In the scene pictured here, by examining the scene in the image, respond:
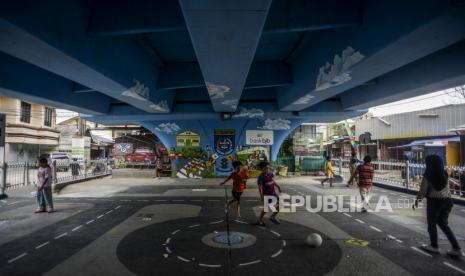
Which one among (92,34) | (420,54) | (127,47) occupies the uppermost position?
(127,47)

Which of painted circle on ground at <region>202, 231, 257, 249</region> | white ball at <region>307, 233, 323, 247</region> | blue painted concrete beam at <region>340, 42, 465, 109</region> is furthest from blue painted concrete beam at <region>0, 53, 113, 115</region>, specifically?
blue painted concrete beam at <region>340, 42, 465, 109</region>

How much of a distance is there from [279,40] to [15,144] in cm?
3449

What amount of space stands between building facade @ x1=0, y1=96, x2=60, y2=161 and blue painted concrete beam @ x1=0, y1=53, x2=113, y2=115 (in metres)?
24.1

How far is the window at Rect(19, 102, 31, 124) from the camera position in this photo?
32.9 meters

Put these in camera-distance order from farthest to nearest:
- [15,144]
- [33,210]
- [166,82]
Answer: [15,144] < [166,82] < [33,210]

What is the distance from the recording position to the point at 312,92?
428 inches

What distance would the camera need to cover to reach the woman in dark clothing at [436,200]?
6.23 metres

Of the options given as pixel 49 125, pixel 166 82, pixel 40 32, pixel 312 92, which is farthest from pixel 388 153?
pixel 49 125

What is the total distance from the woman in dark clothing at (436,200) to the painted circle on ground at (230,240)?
12.9 feet

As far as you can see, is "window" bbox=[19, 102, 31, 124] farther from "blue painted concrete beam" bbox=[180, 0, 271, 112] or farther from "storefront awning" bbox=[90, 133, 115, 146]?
"blue painted concrete beam" bbox=[180, 0, 271, 112]

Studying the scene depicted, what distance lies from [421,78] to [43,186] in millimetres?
13426

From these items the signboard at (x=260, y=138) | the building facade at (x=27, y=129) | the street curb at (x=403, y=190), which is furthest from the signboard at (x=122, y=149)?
the street curb at (x=403, y=190)

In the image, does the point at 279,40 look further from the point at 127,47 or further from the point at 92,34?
the point at 92,34

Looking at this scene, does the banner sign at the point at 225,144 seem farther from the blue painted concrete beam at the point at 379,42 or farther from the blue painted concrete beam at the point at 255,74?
the blue painted concrete beam at the point at 379,42
